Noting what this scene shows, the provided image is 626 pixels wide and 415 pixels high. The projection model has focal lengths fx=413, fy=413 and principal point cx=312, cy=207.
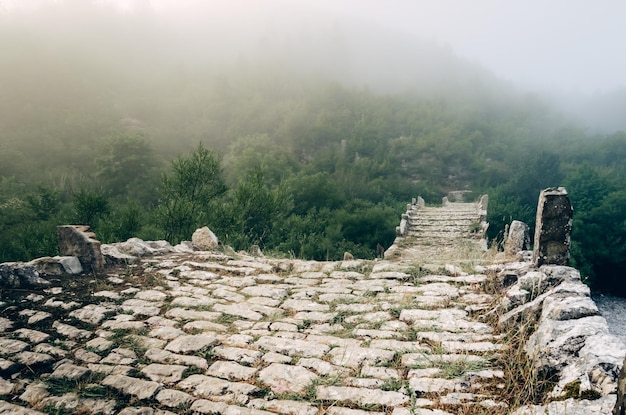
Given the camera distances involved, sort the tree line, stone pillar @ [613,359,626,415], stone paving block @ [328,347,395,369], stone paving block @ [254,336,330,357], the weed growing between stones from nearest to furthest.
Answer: stone pillar @ [613,359,626,415]
the weed growing between stones
stone paving block @ [328,347,395,369]
stone paving block @ [254,336,330,357]
the tree line

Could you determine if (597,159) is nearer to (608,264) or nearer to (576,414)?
(608,264)

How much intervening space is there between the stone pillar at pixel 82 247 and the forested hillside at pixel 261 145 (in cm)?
769

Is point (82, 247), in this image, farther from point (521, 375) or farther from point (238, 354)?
point (521, 375)

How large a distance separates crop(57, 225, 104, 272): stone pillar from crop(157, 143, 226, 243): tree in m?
10.5

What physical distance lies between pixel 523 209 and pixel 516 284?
3105 cm

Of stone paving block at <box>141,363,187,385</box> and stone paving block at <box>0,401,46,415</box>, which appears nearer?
stone paving block at <box>0,401,46,415</box>

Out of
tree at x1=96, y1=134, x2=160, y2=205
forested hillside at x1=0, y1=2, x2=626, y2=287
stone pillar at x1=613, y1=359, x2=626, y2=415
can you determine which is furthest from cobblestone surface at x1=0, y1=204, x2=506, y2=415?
tree at x1=96, y1=134, x2=160, y2=205

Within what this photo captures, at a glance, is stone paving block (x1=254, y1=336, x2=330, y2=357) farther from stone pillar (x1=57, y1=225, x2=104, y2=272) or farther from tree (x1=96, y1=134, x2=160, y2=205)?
tree (x1=96, y1=134, x2=160, y2=205)

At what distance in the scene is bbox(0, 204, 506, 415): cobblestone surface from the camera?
296 cm

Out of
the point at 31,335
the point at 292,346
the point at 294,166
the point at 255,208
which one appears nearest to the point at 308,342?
the point at 292,346

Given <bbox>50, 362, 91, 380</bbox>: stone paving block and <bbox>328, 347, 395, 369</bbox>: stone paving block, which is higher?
<bbox>328, 347, 395, 369</bbox>: stone paving block

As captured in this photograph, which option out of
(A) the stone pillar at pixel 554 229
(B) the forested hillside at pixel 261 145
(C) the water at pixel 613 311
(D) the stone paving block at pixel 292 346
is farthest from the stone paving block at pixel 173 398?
(C) the water at pixel 613 311

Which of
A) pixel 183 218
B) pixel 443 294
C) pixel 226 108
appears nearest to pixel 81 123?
pixel 226 108

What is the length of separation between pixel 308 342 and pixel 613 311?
31.5 m
